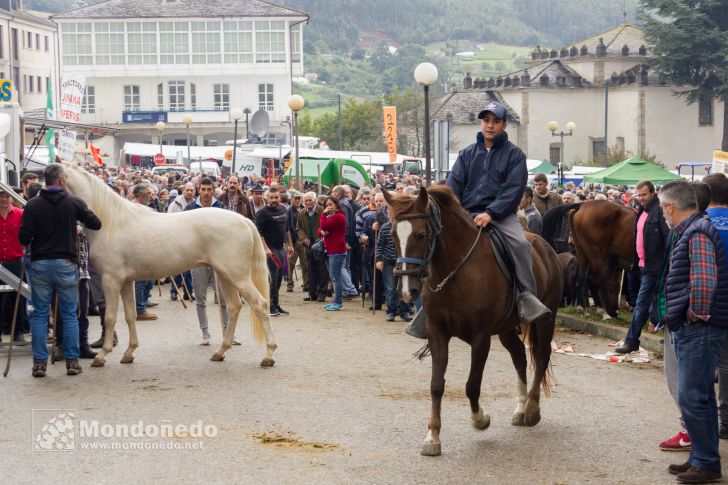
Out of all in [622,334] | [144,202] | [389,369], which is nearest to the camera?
[389,369]

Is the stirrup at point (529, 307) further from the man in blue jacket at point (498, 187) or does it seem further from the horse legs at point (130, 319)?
the horse legs at point (130, 319)

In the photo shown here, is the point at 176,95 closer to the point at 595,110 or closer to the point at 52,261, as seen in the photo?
the point at 595,110

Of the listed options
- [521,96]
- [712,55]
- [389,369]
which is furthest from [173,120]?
[389,369]

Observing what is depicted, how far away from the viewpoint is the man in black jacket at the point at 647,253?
13.1m

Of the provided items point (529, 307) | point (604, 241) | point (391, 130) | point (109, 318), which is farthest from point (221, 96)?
point (529, 307)

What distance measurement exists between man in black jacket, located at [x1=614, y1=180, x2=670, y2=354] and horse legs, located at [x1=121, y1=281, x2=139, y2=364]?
5.69 meters

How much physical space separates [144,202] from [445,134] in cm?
544

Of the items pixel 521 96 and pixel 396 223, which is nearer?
pixel 396 223

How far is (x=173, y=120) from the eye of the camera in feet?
304

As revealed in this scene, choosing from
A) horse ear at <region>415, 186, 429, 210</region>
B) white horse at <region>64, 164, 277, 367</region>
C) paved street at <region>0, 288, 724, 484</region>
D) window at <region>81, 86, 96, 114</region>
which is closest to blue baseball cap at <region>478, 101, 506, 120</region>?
horse ear at <region>415, 186, 429, 210</region>

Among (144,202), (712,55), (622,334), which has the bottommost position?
(622,334)

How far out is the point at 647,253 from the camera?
44.2 ft

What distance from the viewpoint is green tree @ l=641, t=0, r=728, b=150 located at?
7900 centimetres

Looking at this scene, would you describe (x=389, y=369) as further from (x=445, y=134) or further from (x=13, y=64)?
(x=13, y=64)
